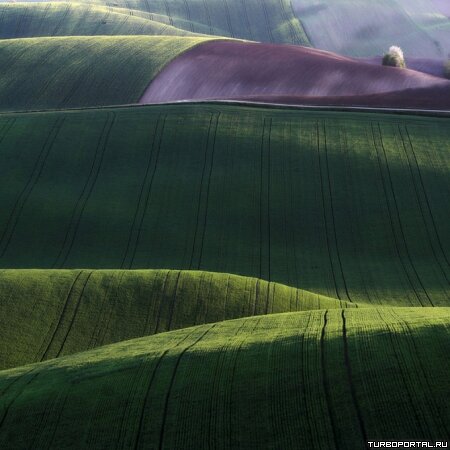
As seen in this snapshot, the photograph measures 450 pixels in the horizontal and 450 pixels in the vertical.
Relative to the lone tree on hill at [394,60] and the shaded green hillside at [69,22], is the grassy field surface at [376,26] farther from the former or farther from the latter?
the lone tree on hill at [394,60]

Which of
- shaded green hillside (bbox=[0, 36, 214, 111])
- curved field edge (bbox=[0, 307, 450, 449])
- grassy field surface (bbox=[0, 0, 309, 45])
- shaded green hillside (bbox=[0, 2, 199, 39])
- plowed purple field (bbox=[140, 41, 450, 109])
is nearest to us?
curved field edge (bbox=[0, 307, 450, 449])

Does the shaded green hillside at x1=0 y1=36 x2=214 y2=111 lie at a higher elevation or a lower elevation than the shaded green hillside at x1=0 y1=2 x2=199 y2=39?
higher

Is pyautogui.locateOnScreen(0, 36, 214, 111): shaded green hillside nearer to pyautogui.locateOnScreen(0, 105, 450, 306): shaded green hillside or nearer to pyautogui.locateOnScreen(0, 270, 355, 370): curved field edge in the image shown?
pyautogui.locateOnScreen(0, 105, 450, 306): shaded green hillside

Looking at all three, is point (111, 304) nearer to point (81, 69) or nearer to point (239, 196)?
point (239, 196)

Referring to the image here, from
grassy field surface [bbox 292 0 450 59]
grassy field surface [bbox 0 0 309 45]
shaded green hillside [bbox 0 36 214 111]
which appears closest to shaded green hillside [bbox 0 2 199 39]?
grassy field surface [bbox 0 0 309 45]

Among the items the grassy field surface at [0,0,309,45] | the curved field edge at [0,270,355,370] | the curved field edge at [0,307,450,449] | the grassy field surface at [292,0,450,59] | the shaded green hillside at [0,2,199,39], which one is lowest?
the grassy field surface at [292,0,450,59]

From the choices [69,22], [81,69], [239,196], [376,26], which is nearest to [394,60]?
[81,69]

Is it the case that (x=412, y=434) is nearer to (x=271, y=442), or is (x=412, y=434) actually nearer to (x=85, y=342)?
(x=271, y=442)

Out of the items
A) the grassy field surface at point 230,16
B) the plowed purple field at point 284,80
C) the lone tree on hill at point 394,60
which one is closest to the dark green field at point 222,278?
the plowed purple field at point 284,80
